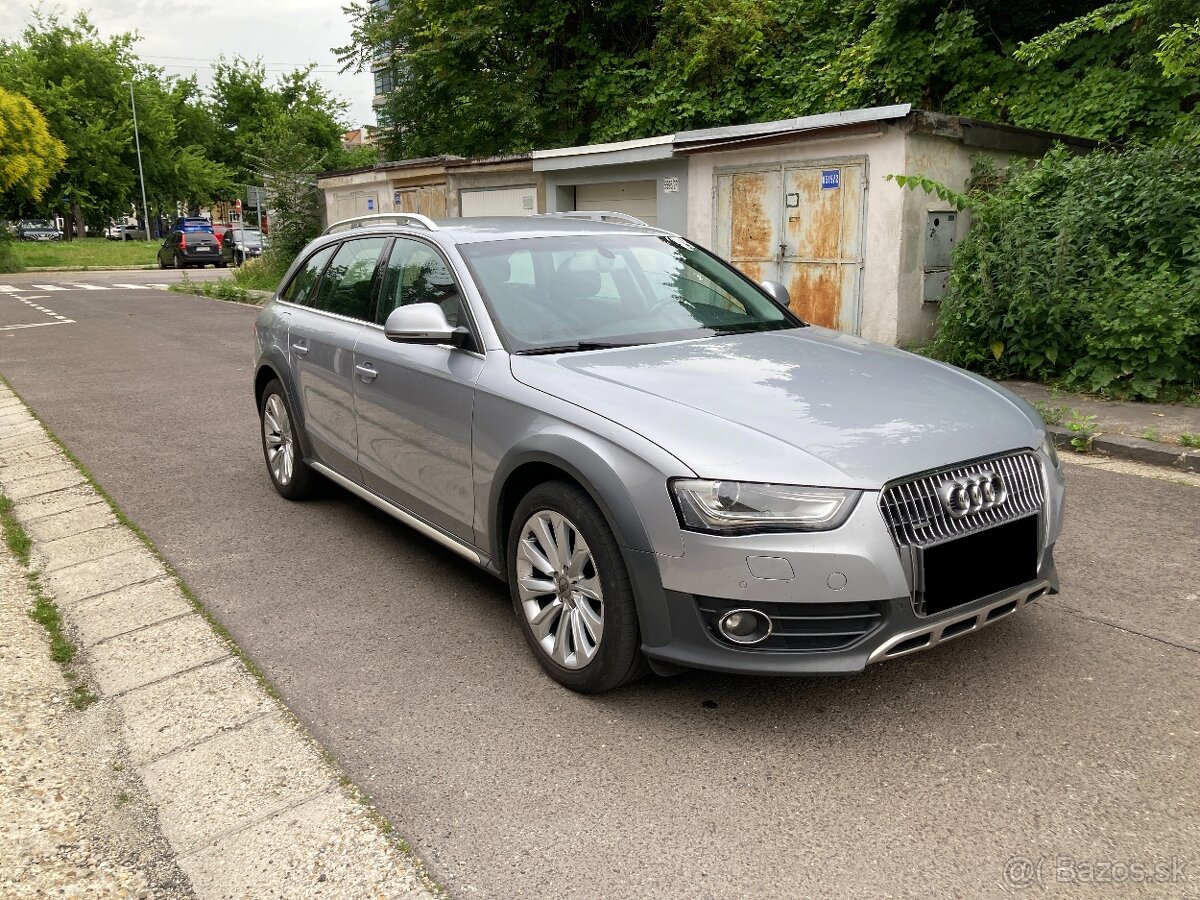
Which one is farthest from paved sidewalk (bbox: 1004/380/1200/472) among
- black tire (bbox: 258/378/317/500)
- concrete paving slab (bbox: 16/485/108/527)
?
concrete paving slab (bbox: 16/485/108/527)

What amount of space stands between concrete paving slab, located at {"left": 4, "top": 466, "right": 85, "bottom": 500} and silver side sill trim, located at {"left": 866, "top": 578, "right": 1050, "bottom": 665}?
561 cm

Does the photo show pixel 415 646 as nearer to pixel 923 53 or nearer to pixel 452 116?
pixel 923 53

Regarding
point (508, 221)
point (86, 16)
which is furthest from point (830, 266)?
point (86, 16)

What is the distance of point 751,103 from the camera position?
18.4 metres

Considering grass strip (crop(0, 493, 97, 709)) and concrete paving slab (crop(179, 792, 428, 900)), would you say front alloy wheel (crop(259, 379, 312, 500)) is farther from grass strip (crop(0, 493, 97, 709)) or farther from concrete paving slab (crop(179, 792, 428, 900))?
concrete paving slab (crop(179, 792, 428, 900))

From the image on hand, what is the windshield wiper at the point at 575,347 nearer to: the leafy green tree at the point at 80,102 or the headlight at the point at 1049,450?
the headlight at the point at 1049,450

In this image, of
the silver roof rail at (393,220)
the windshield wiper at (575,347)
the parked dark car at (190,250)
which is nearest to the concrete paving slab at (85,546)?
the silver roof rail at (393,220)

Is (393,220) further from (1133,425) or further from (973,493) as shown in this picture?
(1133,425)

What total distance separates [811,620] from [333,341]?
314cm

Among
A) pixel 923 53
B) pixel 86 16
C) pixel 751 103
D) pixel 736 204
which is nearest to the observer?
pixel 736 204

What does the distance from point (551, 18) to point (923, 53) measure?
28.3 ft

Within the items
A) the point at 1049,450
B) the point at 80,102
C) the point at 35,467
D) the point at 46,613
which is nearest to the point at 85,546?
the point at 46,613

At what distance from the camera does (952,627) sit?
3.10 metres

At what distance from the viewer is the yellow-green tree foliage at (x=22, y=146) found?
123ft
